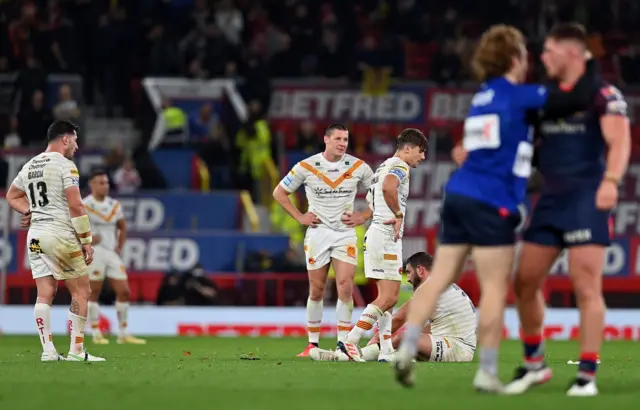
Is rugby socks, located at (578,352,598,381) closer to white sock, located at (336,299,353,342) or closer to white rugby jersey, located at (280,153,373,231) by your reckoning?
white sock, located at (336,299,353,342)

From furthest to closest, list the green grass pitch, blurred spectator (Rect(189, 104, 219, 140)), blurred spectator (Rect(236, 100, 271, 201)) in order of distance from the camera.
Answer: blurred spectator (Rect(189, 104, 219, 140))
blurred spectator (Rect(236, 100, 271, 201))
the green grass pitch

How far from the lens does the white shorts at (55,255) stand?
1267 cm

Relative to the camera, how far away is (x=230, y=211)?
24.8 metres

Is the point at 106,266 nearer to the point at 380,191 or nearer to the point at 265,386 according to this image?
Result: the point at 380,191

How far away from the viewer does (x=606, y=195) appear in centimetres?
816

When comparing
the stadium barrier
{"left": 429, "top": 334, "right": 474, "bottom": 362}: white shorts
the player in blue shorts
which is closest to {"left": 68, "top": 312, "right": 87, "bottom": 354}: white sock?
{"left": 429, "top": 334, "right": 474, "bottom": 362}: white shorts

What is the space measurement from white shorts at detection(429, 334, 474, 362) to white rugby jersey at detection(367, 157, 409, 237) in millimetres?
1315

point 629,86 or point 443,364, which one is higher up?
point 629,86

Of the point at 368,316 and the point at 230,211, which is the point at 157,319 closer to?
the point at 230,211

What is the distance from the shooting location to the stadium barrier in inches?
860

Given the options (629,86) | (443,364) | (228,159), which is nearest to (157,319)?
(228,159)

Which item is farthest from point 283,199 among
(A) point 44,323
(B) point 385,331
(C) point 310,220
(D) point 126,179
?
(D) point 126,179

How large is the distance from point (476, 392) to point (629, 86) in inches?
884

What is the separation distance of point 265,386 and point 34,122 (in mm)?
18548
